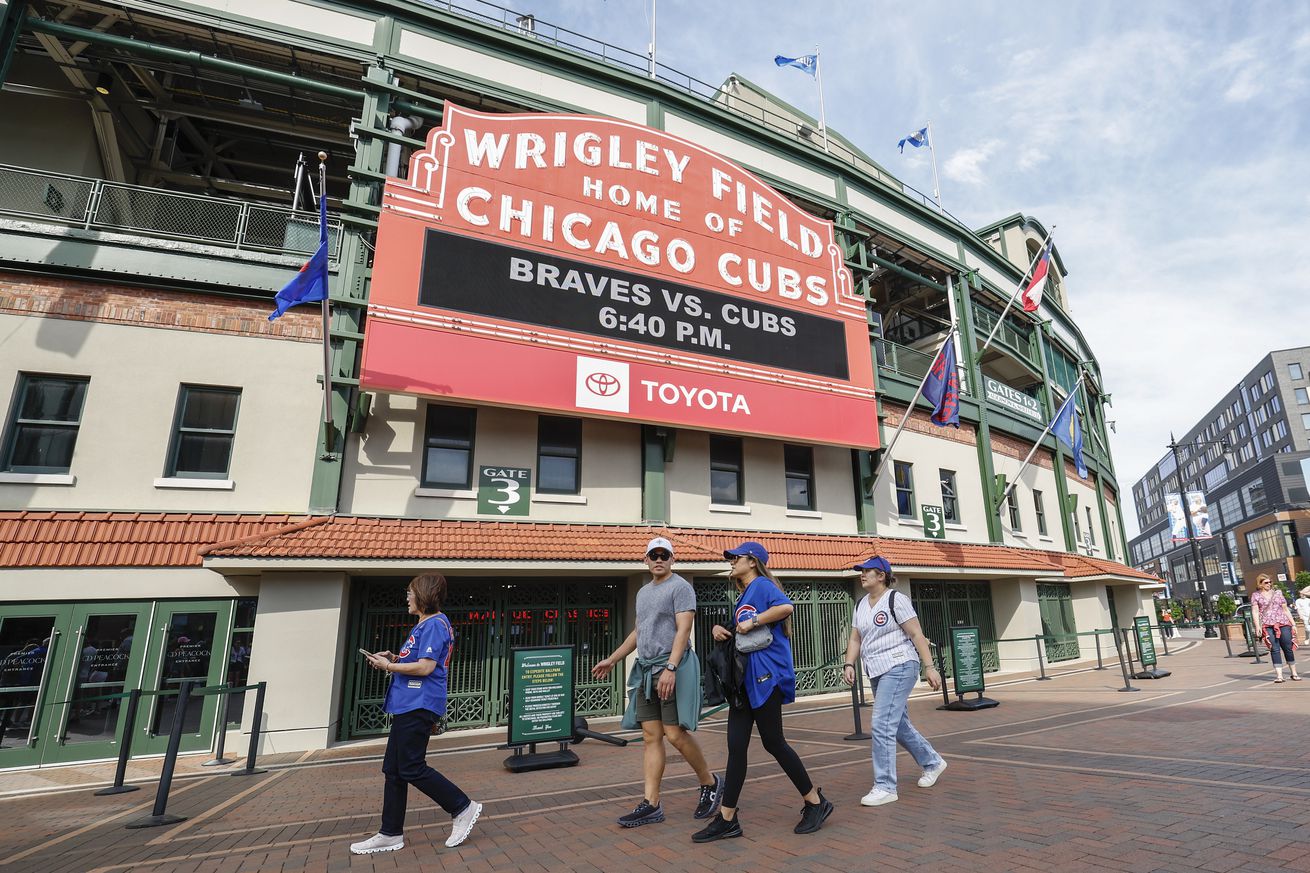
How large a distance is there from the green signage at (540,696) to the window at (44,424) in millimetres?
7902

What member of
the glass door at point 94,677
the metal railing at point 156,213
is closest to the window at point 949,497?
the metal railing at point 156,213

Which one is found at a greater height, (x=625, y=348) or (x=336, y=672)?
(x=625, y=348)

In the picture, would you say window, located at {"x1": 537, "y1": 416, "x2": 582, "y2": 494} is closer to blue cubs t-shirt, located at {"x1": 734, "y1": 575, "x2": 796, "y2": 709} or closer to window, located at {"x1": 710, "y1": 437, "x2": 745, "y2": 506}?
window, located at {"x1": 710, "y1": 437, "x2": 745, "y2": 506}

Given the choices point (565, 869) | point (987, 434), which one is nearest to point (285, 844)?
point (565, 869)

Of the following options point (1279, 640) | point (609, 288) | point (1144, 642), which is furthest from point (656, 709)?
point (1144, 642)

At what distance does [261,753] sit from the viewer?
9156mm

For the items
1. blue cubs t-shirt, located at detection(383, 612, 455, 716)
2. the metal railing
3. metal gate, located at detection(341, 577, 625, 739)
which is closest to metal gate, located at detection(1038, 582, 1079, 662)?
metal gate, located at detection(341, 577, 625, 739)

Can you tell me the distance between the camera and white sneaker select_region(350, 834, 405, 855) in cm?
424

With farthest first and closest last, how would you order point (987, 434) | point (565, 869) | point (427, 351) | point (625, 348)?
point (987, 434)
point (625, 348)
point (427, 351)
point (565, 869)

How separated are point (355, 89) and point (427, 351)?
6.36 meters

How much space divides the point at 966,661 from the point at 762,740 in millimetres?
8619

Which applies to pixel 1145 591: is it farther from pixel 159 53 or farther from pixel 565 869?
pixel 159 53

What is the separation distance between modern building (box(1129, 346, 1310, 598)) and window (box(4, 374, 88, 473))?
64552 millimetres

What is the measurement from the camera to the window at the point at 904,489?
16969 mm
